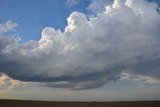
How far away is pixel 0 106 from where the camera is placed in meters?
59.2

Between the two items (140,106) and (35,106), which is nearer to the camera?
(140,106)

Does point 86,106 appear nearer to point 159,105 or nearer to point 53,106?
point 53,106

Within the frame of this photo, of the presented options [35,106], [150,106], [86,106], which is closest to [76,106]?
[86,106]

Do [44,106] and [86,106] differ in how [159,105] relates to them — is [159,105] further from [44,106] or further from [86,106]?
[44,106]

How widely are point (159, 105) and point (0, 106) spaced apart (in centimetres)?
2735

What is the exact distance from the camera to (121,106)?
6150cm

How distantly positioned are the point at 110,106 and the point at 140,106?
17.5ft

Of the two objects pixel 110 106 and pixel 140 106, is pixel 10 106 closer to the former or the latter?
pixel 110 106

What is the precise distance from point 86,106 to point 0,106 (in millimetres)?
15804

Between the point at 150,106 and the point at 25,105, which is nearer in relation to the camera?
the point at 150,106

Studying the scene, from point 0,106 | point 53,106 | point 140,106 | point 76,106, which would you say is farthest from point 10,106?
point 140,106

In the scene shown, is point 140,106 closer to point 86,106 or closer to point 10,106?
point 86,106

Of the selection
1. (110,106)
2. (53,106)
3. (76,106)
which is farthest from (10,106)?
(110,106)

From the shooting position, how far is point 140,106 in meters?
59.8
